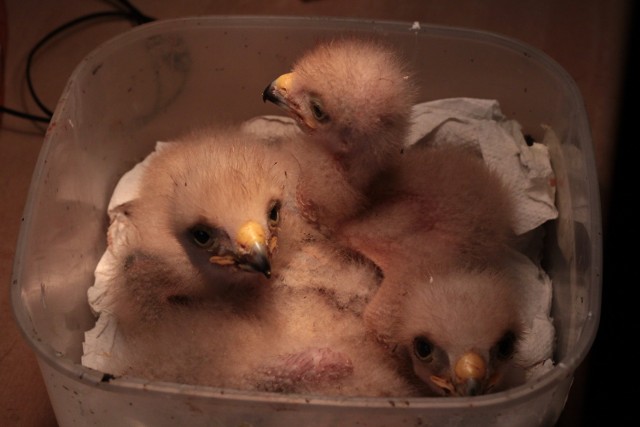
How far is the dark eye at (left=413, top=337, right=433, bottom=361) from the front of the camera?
1092 mm

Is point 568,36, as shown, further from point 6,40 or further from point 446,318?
point 6,40

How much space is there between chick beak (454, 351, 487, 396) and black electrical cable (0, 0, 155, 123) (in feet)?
4.36

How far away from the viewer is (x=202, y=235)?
1.13m

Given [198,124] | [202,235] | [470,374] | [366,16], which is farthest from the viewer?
[366,16]

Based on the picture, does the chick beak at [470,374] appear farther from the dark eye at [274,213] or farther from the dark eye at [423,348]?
the dark eye at [274,213]

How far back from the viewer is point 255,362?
1.12 metres

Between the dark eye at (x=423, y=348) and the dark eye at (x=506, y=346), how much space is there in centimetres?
10

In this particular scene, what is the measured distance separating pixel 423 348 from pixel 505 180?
1.91 ft

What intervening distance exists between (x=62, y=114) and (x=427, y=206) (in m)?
0.74

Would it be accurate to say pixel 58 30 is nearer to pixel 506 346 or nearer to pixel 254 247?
pixel 254 247

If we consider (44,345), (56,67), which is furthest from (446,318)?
(56,67)

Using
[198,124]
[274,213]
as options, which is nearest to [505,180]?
[274,213]

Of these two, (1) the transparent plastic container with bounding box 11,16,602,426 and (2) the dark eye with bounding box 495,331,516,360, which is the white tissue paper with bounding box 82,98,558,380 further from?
(2) the dark eye with bounding box 495,331,516,360

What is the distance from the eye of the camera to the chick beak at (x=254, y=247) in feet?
3.47
